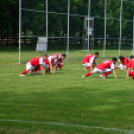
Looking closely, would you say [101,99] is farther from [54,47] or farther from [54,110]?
[54,47]

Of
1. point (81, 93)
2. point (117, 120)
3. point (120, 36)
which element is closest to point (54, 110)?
point (117, 120)

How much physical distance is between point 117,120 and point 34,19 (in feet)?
60.6

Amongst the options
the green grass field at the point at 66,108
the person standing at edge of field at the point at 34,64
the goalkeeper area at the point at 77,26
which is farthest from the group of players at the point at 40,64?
the goalkeeper area at the point at 77,26

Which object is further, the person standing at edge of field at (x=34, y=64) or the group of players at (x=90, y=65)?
the person standing at edge of field at (x=34, y=64)

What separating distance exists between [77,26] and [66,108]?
1999 cm

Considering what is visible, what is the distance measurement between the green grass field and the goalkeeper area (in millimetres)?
11588

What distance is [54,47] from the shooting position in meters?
28.1

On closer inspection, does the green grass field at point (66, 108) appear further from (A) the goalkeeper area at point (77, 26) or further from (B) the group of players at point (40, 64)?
(A) the goalkeeper area at point (77, 26)

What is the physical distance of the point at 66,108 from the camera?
30.4 feet

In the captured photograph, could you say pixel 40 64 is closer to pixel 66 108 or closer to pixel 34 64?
pixel 34 64

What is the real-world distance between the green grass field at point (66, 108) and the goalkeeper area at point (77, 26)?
11.6 meters

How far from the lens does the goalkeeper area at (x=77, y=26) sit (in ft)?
83.6

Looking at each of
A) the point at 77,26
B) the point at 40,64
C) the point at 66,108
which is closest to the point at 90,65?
the point at 40,64

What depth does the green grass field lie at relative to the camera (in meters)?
7.21
